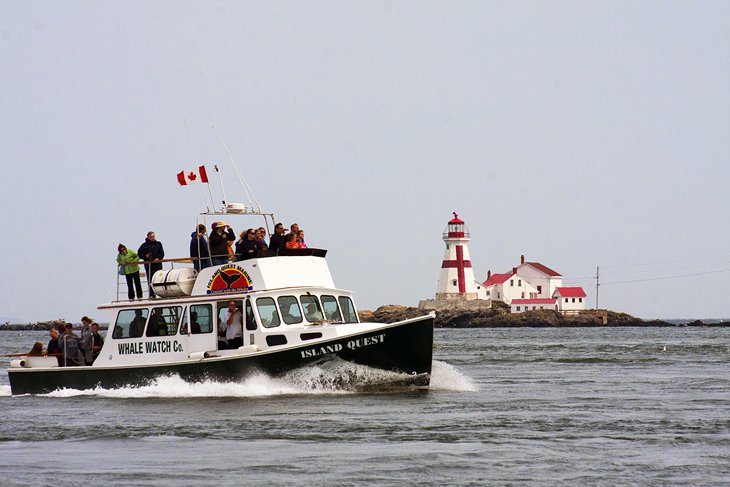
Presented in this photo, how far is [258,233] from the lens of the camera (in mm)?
22797

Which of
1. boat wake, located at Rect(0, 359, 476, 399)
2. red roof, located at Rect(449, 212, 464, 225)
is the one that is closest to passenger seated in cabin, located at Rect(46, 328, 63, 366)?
boat wake, located at Rect(0, 359, 476, 399)

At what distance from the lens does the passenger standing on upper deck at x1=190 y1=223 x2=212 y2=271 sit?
76.0ft

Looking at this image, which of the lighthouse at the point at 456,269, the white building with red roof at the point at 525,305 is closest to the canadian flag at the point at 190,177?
the lighthouse at the point at 456,269

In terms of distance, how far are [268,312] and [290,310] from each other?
491mm

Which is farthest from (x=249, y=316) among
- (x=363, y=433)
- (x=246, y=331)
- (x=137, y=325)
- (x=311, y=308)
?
(x=363, y=433)

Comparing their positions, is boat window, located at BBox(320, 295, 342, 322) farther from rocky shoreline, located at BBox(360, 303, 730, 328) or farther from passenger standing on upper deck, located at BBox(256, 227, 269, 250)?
rocky shoreline, located at BBox(360, 303, 730, 328)

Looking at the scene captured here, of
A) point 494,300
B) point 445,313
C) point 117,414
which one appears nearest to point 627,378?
point 117,414

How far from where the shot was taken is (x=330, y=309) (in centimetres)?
2291

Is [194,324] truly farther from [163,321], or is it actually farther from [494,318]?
[494,318]

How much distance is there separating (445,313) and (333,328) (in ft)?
324

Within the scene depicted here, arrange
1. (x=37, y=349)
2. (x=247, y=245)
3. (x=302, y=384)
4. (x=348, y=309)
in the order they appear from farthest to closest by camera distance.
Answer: (x=37, y=349)
(x=348, y=309)
(x=247, y=245)
(x=302, y=384)

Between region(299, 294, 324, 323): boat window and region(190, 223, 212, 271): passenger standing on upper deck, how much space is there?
7.14ft

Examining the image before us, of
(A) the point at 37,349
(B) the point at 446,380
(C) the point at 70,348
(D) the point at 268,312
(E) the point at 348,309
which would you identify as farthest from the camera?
(A) the point at 37,349

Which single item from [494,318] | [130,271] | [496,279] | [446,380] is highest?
[496,279]
